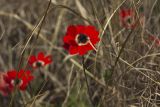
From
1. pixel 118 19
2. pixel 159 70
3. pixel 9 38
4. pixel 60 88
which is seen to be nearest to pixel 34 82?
pixel 60 88

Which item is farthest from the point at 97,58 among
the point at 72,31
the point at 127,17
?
the point at 72,31

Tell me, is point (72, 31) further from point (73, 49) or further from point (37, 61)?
point (37, 61)

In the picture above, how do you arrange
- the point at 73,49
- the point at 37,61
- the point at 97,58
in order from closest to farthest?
the point at 73,49 < the point at 37,61 < the point at 97,58

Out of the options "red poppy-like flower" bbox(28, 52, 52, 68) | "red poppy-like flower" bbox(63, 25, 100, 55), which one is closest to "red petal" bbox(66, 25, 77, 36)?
"red poppy-like flower" bbox(63, 25, 100, 55)

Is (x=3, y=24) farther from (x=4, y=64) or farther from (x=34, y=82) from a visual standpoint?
(x=34, y=82)

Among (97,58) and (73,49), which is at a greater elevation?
(73,49)

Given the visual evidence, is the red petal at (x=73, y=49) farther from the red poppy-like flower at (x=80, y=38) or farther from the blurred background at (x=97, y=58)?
the blurred background at (x=97, y=58)
